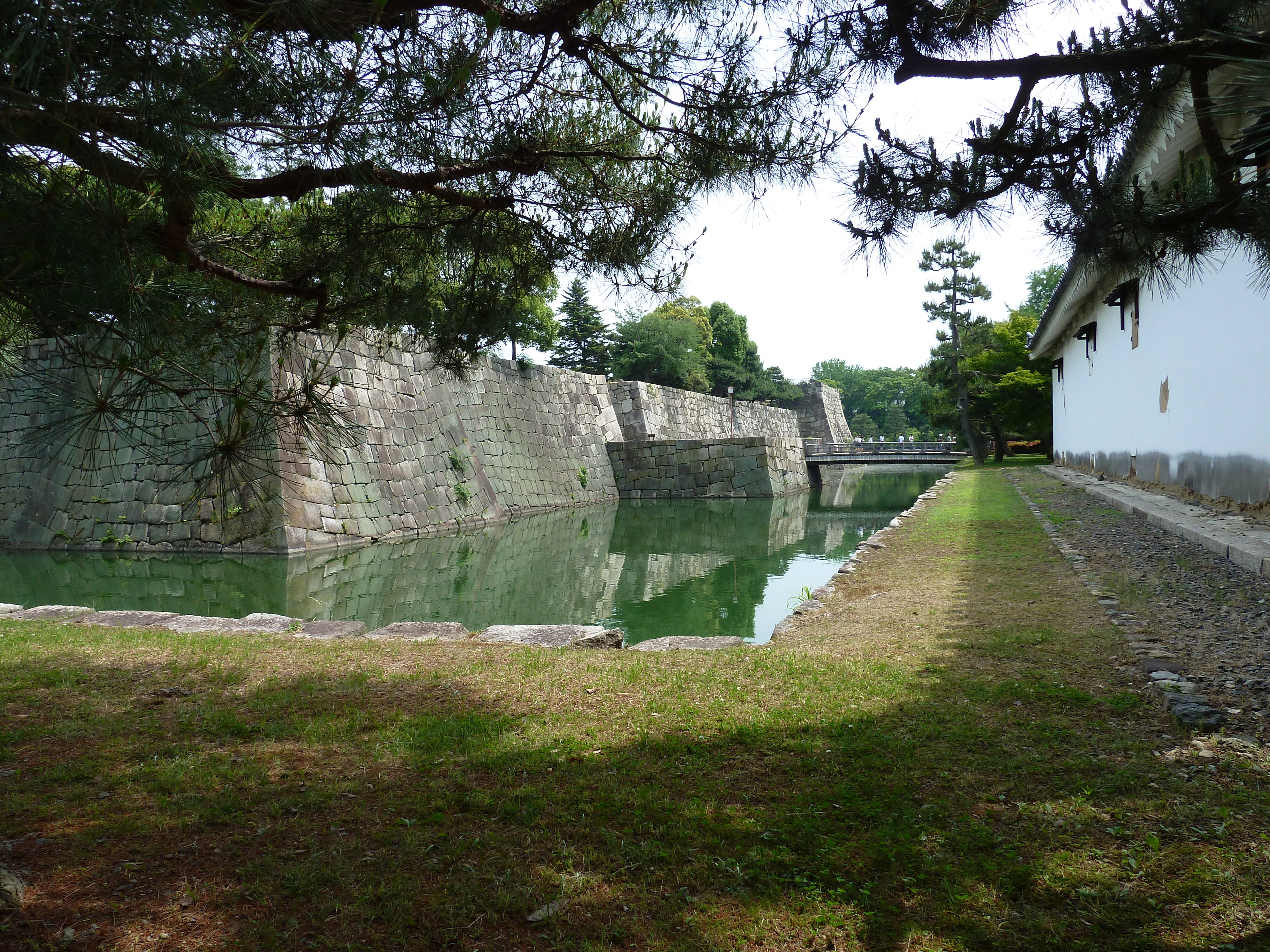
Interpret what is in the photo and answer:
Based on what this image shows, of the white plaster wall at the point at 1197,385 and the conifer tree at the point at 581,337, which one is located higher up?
the conifer tree at the point at 581,337

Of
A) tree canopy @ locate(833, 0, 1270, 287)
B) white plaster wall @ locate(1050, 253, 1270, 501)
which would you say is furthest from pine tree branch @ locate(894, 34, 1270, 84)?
white plaster wall @ locate(1050, 253, 1270, 501)

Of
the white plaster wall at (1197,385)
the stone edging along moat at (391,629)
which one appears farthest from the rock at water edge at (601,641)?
the white plaster wall at (1197,385)

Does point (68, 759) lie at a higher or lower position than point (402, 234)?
lower

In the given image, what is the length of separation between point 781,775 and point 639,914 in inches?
28.4

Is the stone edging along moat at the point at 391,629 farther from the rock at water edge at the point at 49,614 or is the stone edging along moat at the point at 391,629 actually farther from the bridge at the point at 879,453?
the bridge at the point at 879,453

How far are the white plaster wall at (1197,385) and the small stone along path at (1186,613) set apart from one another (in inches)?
27.5

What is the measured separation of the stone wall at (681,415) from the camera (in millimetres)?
21000

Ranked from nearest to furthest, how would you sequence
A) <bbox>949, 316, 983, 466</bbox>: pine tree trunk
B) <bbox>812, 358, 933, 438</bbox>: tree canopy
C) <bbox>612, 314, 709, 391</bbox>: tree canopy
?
<bbox>949, 316, 983, 466</bbox>: pine tree trunk
<bbox>612, 314, 709, 391</bbox>: tree canopy
<bbox>812, 358, 933, 438</bbox>: tree canopy

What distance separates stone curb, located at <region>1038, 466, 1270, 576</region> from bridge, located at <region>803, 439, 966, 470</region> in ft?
48.0

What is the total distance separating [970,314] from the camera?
2614cm

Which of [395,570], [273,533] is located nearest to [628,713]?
[395,570]

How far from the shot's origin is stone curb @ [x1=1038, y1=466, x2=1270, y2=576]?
171 inches

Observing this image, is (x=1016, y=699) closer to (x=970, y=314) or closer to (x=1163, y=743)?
(x=1163, y=743)

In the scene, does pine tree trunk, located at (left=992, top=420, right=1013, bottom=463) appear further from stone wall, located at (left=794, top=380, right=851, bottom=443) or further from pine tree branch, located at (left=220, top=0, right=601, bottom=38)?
pine tree branch, located at (left=220, top=0, right=601, bottom=38)
